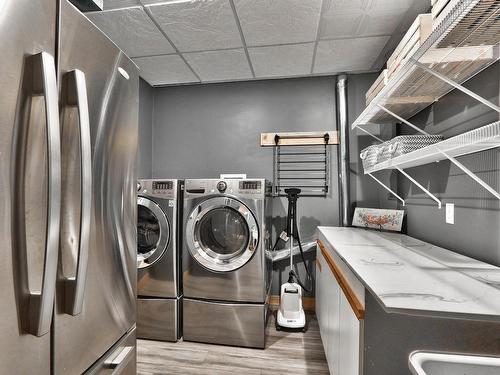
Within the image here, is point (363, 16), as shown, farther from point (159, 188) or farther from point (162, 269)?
point (162, 269)

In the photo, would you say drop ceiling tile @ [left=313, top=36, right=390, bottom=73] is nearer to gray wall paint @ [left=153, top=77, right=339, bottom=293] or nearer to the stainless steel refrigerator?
gray wall paint @ [left=153, top=77, right=339, bottom=293]

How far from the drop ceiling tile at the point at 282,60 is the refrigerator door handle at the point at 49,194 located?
214 cm

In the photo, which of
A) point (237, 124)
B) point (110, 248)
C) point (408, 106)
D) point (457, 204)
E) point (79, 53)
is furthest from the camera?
point (237, 124)

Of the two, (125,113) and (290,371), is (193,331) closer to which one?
(290,371)

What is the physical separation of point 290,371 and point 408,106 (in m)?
2.11

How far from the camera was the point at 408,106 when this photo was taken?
205 centimetres

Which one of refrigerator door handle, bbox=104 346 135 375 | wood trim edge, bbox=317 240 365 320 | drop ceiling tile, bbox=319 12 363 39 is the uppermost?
drop ceiling tile, bbox=319 12 363 39

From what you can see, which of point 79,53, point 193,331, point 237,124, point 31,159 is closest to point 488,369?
point 31,159

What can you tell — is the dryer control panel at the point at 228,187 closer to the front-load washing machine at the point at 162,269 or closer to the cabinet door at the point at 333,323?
the front-load washing machine at the point at 162,269

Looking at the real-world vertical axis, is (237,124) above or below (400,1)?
below

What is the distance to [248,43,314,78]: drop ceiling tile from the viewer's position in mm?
2439

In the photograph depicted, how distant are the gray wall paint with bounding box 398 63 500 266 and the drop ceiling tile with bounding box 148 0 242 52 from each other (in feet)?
5.26

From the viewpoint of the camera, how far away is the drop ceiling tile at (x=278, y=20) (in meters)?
1.87

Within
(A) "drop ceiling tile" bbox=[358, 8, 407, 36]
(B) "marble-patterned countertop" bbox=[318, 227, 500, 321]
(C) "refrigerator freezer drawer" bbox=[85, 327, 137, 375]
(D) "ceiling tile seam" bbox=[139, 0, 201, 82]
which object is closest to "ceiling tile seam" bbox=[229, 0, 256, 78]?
(D) "ceiling tile seam" bbox=[139, 0, 201, 82]
